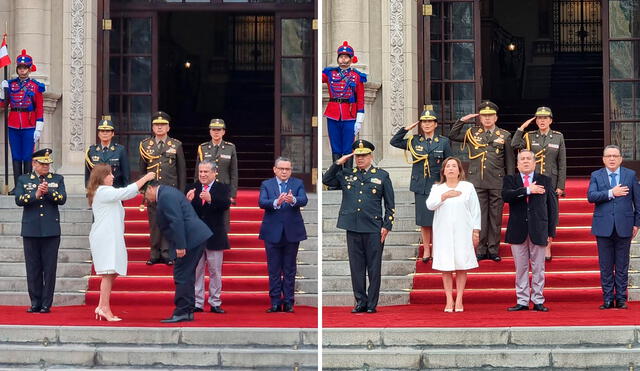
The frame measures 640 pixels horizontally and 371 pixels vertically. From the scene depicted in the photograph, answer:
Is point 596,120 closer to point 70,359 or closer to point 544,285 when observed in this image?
point 544,285

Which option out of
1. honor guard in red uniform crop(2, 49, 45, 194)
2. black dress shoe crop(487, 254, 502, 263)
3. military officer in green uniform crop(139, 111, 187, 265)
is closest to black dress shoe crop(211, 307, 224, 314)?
military officer in green uniform crop(139, 111, 187, 265)

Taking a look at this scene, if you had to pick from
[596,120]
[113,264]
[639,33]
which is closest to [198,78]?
[596,120]

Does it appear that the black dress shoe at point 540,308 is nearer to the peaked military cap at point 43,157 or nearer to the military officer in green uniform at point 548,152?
the military officer in green uniform at point 548,152

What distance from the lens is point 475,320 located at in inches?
543

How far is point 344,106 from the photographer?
1908 cm

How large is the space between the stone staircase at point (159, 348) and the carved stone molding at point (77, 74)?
25.7 ft

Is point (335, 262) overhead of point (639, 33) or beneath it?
beneath

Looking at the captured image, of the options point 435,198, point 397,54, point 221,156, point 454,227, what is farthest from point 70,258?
point 397,54

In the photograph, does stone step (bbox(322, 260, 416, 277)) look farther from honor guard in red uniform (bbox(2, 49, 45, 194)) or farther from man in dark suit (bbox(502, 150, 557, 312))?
honor guard in red uniform (bbox(2, 49, 45, 194))

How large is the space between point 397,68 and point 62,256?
242 inches

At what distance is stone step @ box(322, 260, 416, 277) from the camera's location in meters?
16.2

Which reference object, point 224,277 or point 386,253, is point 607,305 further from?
point 224,277

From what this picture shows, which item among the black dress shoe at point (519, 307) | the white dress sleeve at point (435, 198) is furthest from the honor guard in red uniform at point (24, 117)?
the black dress shoe at point (519, 307)

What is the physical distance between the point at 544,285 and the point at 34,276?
18.4ft
